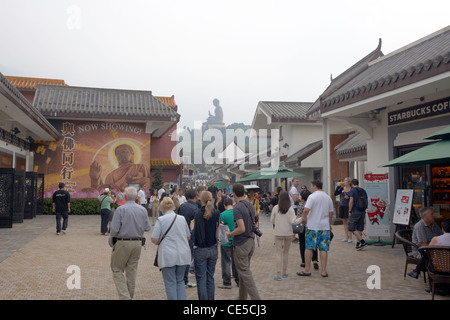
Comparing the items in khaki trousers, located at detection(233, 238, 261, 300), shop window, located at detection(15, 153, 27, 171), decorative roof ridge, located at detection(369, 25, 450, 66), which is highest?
decorative roof ridge, located at detection(369, 25, 450, 66)

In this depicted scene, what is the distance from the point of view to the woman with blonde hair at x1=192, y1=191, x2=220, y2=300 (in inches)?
227

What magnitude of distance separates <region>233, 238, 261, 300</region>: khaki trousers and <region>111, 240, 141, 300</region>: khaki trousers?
149 centimetres

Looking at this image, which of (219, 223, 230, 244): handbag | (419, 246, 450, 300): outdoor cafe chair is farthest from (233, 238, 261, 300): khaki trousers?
(419, 246, 450, 300): outdoor cafe chair

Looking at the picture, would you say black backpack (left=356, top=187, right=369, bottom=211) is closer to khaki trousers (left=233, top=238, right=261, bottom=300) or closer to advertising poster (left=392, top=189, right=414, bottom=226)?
advertising poster (left=392, top=189, right=414, bottom=226)

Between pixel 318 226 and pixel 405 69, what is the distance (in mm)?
3958

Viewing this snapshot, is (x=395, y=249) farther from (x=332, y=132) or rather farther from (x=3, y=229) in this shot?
(x=3, y=229)

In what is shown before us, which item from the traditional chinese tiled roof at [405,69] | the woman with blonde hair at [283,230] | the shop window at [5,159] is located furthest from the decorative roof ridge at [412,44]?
the shop window at [5,159]

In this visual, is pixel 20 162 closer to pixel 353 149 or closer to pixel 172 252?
pixel 353 149

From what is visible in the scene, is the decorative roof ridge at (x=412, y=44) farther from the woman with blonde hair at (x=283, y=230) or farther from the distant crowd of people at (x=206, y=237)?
the woman with blonde hair at (x=283, y=230)

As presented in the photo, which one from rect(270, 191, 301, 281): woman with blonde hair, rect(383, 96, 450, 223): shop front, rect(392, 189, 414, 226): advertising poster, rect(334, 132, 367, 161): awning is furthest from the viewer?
rect(334, 132, 367, 161): awning

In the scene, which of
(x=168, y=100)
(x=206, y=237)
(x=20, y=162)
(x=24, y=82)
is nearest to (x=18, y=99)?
(x=20, y=162)

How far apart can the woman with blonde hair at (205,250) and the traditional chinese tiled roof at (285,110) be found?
61.7ft

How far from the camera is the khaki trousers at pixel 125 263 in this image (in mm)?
5672

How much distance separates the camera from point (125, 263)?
5.86 m
